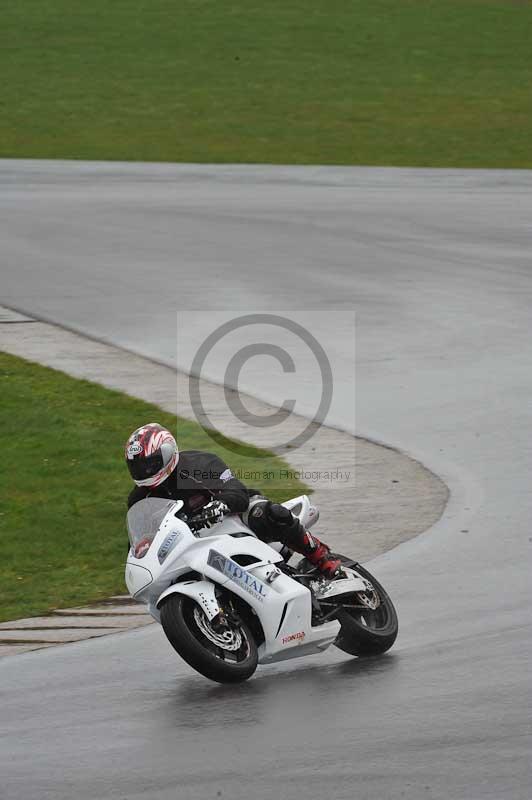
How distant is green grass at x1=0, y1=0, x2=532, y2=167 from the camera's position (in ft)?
109

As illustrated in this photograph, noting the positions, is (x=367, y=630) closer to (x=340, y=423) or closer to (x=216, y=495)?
(x=216, y=495)

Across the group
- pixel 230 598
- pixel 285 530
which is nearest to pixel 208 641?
pixel 230 598

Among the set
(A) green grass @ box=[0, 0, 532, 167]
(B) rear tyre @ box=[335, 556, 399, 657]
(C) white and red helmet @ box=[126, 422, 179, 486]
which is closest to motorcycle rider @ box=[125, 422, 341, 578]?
(C) white and red helmet @ box=[126, 422, 179, 486]

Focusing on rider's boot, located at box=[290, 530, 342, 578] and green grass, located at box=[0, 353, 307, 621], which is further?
green grass, located at box=[0, 353, 307, 621]

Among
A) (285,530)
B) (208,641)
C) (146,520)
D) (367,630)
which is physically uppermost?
(146,520)

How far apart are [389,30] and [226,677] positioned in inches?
1641

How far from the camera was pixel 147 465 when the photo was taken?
8797 millimetres

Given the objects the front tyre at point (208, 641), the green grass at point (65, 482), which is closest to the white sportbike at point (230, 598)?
the front tyre at point (208, 641)

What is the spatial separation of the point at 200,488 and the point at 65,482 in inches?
184

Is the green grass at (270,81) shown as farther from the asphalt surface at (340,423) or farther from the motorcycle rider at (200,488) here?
the motorcycle rider at (200,488)

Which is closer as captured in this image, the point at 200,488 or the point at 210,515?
the point at 210,515

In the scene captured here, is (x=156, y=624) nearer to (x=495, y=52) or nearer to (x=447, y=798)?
(x=447, y=798)

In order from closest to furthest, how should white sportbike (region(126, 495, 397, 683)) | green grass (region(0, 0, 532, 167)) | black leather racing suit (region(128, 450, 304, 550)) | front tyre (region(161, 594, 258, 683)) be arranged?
front tyre (region(161, 594, 258, 683))
white sportbike (region(126, 495, 397, 683))
black leather racing suit (region(128, 450, 304, 550))
green grass (region(0, 0, 532, 167))

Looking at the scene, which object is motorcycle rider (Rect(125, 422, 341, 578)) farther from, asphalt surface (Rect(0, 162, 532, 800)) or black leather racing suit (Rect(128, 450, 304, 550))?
asphalt surface (Rect(0, 162, 532, 800))
